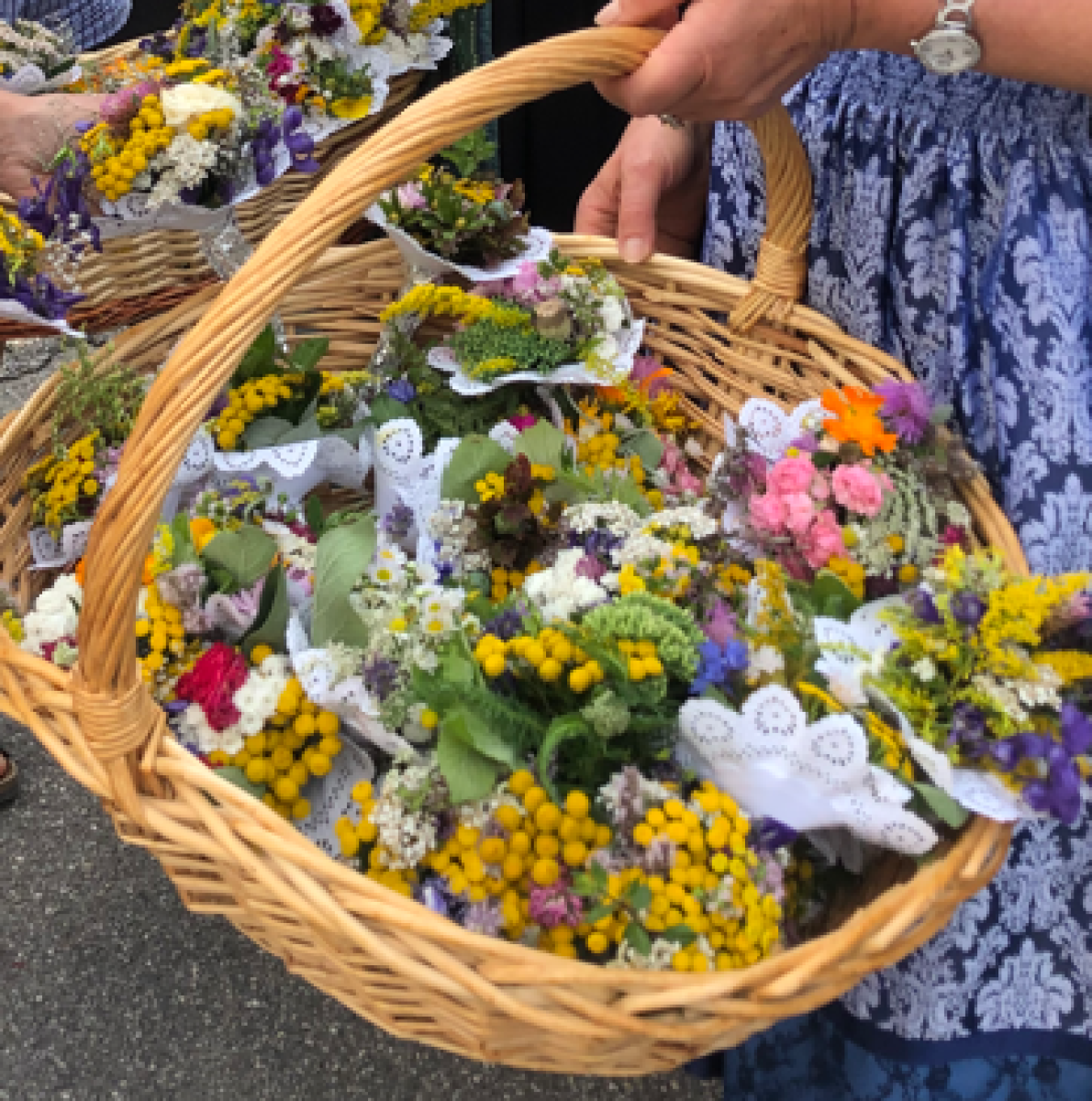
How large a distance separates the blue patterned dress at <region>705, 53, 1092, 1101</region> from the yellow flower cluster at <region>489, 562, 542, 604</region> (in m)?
0.40

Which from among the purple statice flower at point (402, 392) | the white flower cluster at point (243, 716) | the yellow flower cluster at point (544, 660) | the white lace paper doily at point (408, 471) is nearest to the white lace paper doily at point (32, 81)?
the purple statice flower at point (402, 392)

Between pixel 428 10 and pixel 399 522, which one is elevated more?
pixel 428 10

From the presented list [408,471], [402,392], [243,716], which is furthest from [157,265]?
[243,716]

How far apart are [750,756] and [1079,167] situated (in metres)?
0.52

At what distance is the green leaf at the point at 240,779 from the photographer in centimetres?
74

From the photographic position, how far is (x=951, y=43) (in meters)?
0.68

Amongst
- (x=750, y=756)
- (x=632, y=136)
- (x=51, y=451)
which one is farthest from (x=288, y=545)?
(x=632, y=136)

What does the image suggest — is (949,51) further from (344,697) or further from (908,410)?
(344,697)

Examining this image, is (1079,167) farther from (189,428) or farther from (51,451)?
(51,451)

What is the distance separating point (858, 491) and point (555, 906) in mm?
410

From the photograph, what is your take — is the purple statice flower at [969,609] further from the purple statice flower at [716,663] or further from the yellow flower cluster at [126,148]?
the yellow flower cluster at [126,148]

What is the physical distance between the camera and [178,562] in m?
0.85

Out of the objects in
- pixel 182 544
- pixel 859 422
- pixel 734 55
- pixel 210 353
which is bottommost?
pixel 182 544

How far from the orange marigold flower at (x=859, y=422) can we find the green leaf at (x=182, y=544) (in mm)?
554
